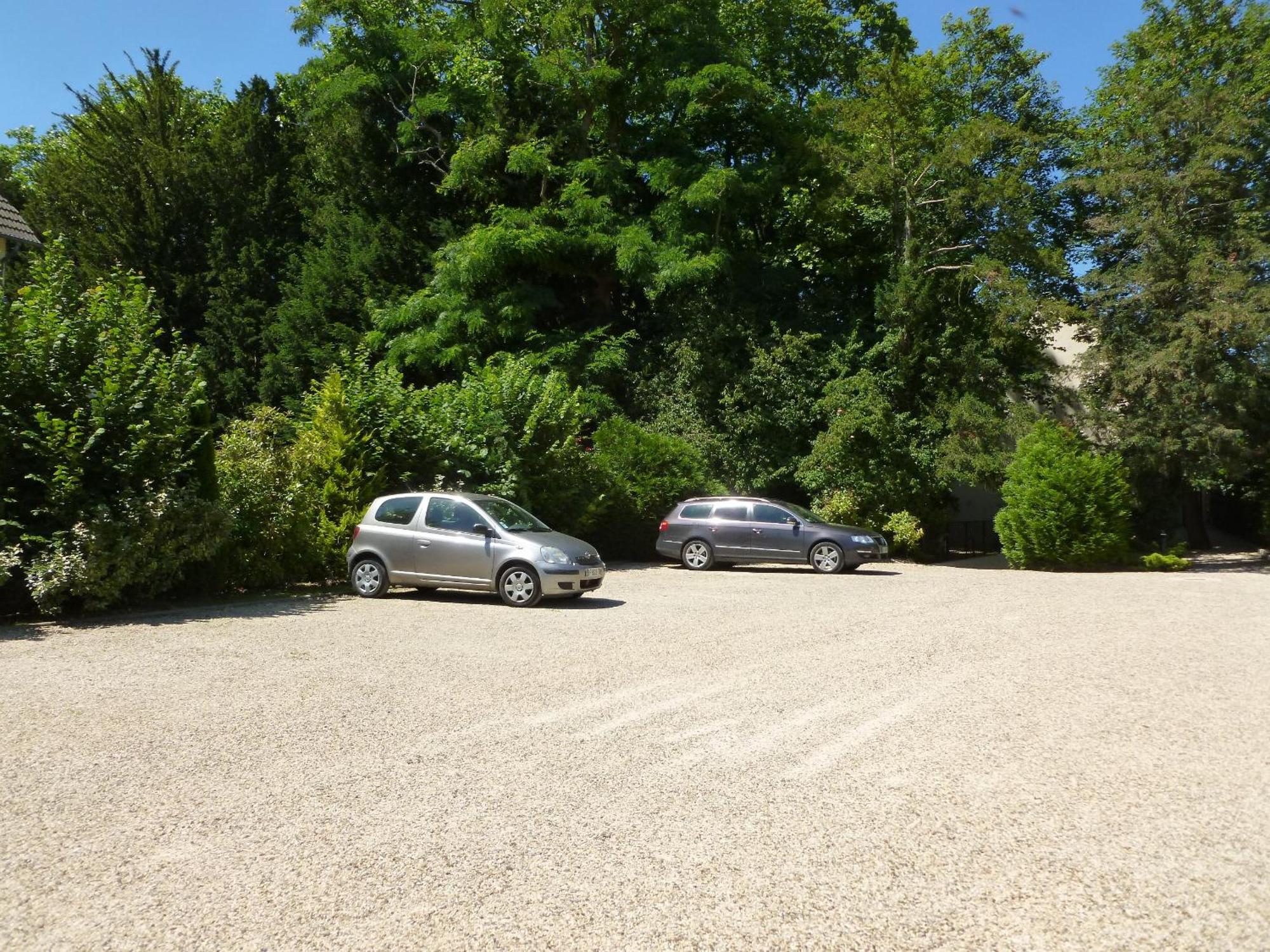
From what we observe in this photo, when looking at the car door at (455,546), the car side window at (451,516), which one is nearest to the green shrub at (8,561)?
the car door at (455,546)

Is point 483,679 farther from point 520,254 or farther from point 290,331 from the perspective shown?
point 290,331

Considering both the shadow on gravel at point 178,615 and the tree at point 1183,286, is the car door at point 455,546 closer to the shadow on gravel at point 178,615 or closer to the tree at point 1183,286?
the shadow on gravel at point 178,615

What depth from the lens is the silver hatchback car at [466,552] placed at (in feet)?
42.8

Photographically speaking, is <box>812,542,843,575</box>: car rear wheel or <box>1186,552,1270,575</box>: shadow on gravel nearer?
<box>812,542,843,575</box>: car rear wheel

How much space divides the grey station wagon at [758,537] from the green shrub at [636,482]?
1.52 metres

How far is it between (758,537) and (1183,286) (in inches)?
504

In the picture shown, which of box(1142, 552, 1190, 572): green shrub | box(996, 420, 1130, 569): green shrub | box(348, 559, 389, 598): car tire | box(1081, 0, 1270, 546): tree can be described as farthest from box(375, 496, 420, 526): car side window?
box(1081, 0, 1270, 546): tree

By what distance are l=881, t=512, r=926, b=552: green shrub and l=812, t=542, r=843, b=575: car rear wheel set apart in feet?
15.1

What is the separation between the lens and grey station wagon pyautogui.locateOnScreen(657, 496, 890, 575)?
19188 millimetres

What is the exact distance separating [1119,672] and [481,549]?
822 centimetres

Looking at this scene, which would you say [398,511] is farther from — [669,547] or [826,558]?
[826,558]

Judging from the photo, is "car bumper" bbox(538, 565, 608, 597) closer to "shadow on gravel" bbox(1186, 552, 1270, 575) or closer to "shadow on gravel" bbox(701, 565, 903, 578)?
"shadow on gravel" bbox(701, 565, 903, 578)

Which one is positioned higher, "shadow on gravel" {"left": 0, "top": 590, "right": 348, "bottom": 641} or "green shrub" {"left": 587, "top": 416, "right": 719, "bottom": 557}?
"green shrub" {"left": 587, "top": 416, "right": 719, "bottom": 557}

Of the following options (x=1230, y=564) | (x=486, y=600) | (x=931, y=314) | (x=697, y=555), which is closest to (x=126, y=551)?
(x=486, y=600)
